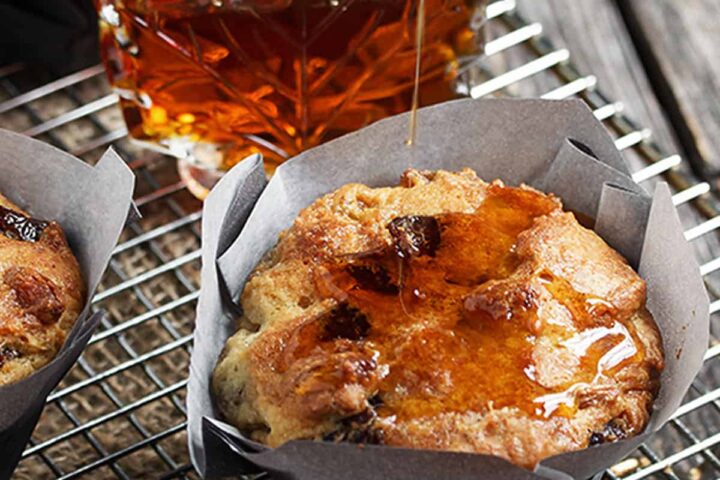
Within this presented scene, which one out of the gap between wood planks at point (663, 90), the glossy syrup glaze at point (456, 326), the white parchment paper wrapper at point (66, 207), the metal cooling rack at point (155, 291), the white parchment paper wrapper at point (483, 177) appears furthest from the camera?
the gap between wood planks at point (663, 90)

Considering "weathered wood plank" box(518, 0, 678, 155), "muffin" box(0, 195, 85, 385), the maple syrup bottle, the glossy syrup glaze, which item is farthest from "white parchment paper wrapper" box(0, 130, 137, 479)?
"weathered wood plank" box(518, 0, 678, 155)

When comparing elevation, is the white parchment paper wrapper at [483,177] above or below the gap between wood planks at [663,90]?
above

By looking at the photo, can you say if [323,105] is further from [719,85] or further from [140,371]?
[719,85]

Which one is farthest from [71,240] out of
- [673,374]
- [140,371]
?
[673,374]

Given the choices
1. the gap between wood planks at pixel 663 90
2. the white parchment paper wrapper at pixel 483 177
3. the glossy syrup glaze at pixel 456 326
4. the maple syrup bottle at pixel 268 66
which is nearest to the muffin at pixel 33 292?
the white parchment paper wrapper at pixel 483 177

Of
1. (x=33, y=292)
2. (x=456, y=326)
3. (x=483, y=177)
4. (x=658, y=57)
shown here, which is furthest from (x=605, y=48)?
(x=33, y=292)

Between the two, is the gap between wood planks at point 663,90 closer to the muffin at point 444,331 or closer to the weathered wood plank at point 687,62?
the weathered wood plank at point 687,62

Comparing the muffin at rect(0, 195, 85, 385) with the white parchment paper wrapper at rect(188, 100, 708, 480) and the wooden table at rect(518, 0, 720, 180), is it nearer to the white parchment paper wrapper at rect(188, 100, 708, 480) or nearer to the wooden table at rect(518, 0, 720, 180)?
the white parchment paper wrapper at rect(188, 100, 708, 480)
